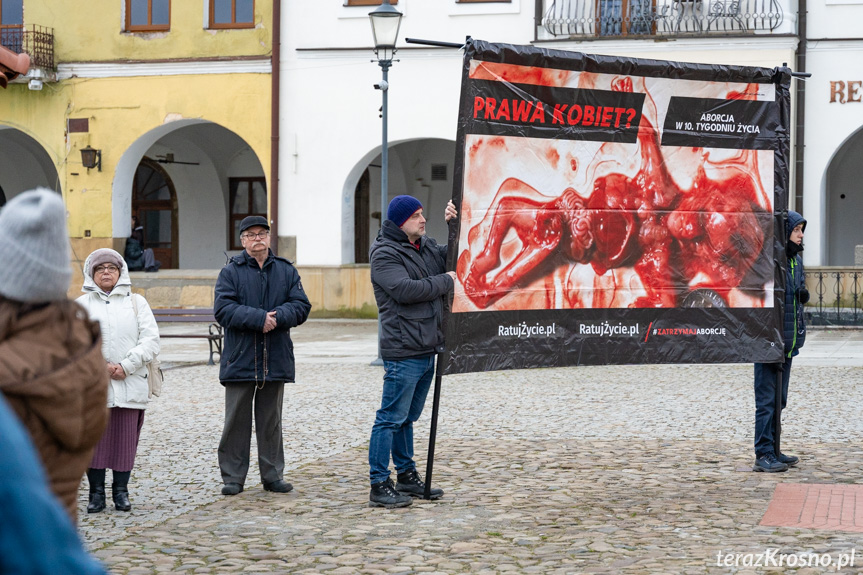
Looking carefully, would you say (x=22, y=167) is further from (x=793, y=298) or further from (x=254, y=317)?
(x=793, y=298)

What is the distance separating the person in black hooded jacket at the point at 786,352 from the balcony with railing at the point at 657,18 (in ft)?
43.2

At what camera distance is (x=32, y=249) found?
2.41m

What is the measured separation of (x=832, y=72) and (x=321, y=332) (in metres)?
10.4

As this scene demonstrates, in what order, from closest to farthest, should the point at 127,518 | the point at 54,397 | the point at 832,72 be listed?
1. the point at 54,397
2. the point at 127,518
3. the point at 832,72

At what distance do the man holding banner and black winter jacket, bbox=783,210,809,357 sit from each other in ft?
8.32

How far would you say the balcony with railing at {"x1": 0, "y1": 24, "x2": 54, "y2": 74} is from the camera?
22531 millimetres

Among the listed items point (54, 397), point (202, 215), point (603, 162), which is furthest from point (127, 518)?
point (202, 215)

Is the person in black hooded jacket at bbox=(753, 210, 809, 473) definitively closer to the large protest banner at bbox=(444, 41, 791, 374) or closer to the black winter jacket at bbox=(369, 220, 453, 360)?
the large protest banner at bbox=(444, 41, 791, 374)

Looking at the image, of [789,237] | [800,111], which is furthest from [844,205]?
[789,237]

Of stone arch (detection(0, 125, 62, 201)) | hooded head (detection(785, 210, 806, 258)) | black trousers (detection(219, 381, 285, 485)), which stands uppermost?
stone arch (detection(0, 125, 62, 201))

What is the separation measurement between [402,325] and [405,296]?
0.63 feet

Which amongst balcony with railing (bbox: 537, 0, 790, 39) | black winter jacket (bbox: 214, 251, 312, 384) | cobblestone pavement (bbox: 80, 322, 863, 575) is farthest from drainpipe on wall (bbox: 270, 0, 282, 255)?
black winter jacket (bbox: 214, 251, 312, 384)

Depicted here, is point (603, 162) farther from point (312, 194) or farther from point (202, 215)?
point (202, 215)

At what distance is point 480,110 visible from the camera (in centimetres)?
661
